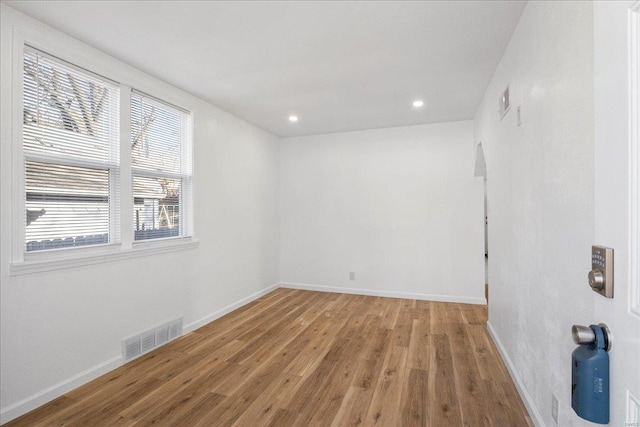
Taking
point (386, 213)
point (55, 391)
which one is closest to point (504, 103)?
point (386, 213)

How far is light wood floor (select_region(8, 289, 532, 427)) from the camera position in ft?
6.71

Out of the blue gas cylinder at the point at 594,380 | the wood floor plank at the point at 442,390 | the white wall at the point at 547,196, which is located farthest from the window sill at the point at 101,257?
the white wall at the point at 547,196

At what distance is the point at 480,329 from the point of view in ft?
11.6

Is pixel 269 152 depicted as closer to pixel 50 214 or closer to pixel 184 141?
pixel 184 141

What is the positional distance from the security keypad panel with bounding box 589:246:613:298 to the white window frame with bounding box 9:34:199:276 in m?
3.03

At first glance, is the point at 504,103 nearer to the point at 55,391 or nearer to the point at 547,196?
the point at 547,196

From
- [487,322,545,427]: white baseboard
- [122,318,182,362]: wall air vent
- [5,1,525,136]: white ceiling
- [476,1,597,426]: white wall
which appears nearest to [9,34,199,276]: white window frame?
[5,1,525,136]: white ceiling

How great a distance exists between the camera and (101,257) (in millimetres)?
2580

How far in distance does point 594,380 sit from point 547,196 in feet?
3.80

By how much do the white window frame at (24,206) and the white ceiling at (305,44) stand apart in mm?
194

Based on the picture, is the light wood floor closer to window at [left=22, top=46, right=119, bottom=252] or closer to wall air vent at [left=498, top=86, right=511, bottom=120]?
window at [left=22, top=46, right=119, bottom=252]

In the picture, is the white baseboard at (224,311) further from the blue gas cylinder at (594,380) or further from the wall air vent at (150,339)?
the blue gas cylinder at (594,380)

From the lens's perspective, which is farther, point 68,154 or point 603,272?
point 68,154

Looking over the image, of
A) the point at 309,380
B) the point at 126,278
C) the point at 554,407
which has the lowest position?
the point at 309,380
